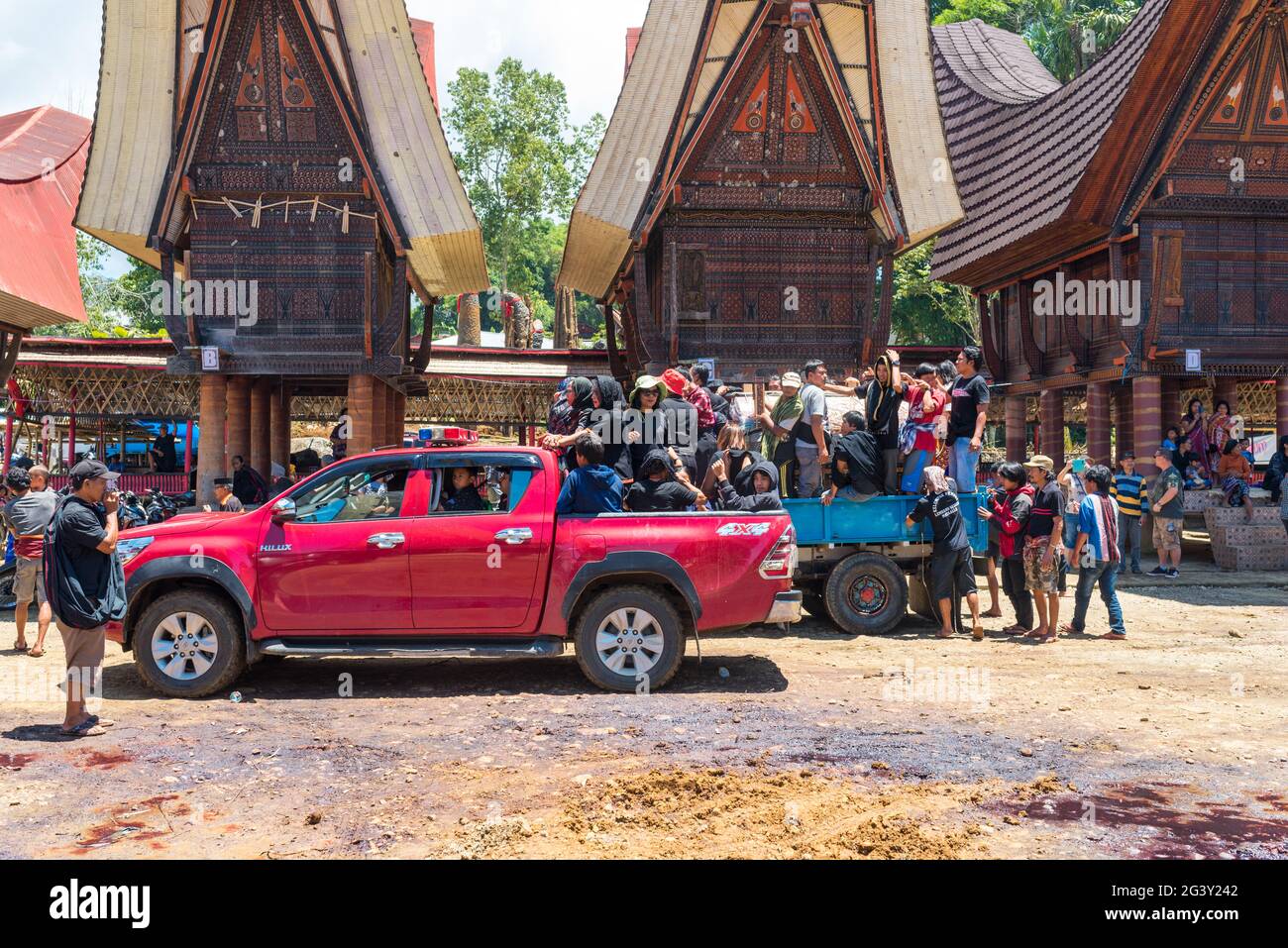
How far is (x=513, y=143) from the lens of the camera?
38156mm

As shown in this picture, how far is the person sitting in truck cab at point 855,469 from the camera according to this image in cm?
1048

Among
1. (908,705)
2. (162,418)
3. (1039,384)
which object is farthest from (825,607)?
(162,418)

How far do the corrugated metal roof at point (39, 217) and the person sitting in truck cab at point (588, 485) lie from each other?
40.1ft

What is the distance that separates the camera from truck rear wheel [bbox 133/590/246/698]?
7.59 meters

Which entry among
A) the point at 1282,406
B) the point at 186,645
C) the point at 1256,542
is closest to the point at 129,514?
the point at 186,645

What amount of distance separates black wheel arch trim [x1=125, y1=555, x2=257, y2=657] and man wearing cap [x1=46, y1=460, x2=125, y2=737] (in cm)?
71

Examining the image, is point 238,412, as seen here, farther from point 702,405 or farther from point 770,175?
point 702,405

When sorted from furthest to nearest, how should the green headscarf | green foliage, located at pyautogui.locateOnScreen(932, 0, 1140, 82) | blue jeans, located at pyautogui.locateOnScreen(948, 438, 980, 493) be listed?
green foliage, located at pyautogui.locateOnScreen(932, 0, 1140, 82) → blue jeans, located at pyautogui.locateOnScreen(948, 438, 980, 493) → the green headscarf

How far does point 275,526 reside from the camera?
7.70 metres

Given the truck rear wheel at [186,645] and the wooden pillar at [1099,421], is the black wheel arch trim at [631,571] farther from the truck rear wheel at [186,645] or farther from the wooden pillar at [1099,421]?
the wooden pillar at [1099,421]

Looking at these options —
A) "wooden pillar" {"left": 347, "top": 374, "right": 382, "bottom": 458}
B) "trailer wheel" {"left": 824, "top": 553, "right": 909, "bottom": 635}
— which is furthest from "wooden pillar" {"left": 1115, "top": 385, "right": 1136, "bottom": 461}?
"wooden pillar" {"left": 347, "top": 374, "right": 382, "bottom": 458}

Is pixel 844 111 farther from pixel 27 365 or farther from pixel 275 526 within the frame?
pixel 27 365

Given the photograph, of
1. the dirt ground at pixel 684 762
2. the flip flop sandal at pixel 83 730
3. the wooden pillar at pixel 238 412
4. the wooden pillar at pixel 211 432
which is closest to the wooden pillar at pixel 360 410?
the wooden pillar at pixel 211 432

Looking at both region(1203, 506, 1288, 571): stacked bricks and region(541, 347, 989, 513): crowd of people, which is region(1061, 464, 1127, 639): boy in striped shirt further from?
region(1203, 506, 1288, 571): stacked bricks
